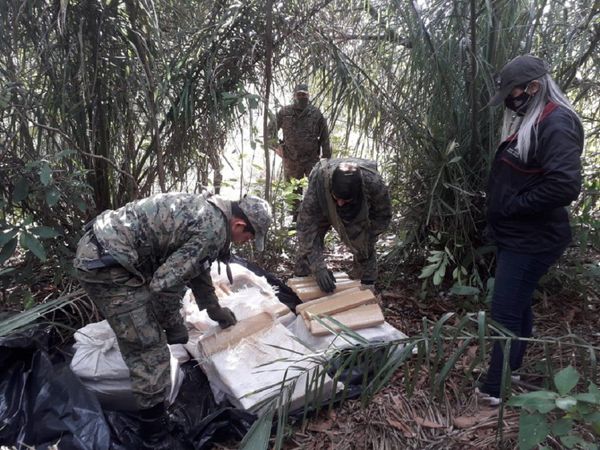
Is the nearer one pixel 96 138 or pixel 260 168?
pixel 96 138

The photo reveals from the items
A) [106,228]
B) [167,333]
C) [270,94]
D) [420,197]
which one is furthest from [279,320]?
[270,94]

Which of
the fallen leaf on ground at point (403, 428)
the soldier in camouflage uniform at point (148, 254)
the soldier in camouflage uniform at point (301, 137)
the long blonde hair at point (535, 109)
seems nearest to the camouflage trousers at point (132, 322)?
the soldier in camouflage uniform at point (148, 254)

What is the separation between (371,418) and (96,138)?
2595mm

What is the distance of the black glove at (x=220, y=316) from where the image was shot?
2701 mm

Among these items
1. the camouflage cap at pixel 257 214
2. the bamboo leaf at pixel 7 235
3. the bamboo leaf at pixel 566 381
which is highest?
the camouflage cap at pixel 257 214

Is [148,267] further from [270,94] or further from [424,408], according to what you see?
[270,94]

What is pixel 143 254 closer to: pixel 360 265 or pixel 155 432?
pixel 155 432

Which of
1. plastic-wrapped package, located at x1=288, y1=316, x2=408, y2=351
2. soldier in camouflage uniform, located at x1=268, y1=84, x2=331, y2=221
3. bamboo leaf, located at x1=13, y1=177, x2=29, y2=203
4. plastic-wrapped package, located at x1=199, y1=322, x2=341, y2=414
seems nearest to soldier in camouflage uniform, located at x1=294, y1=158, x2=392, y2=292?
plastic-wrapped package, located at x1=288, y1=316, x2=408, y2=351

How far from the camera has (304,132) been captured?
5.48 metres

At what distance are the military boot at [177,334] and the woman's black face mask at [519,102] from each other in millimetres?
2021

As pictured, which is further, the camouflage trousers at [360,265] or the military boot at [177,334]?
the camouflage trousers at [360,265]

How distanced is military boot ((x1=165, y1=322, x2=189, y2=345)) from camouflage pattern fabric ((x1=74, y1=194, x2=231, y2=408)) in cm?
33

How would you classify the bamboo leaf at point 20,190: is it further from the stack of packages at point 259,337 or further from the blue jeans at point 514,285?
the blue jeans at point 514,285

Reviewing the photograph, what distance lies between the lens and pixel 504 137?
233cm
